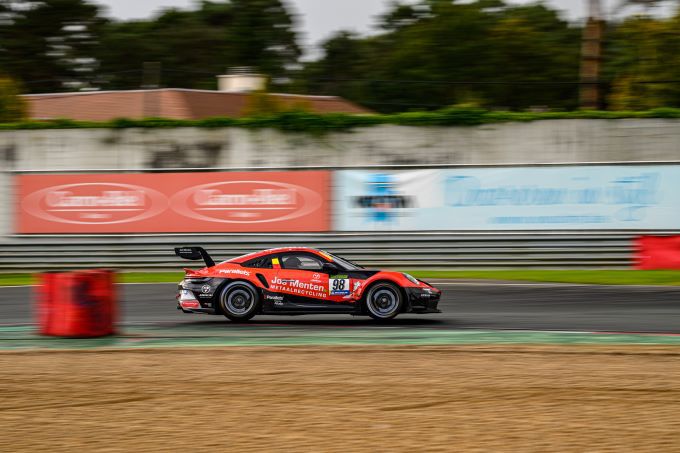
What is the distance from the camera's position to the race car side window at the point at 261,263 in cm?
1319

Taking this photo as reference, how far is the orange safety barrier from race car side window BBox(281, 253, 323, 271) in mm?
11454

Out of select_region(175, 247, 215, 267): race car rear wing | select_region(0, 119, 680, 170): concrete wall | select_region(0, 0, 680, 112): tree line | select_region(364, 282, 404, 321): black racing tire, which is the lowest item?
select_region(364, 282, 404, 321): black racing tire

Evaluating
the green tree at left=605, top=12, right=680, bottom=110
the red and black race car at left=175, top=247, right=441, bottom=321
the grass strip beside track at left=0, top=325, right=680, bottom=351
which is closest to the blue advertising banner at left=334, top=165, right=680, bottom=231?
the red and black race car at left=175, top=247, right=441, bottom=321

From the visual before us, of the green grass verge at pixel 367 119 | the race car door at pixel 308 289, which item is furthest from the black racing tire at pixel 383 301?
the green grass verge at pixel 367 119

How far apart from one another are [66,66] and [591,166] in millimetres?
65193

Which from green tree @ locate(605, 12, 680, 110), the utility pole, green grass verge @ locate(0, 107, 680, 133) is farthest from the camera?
green tree @ locate(605, 12, 680, 110)

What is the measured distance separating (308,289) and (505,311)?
344cm

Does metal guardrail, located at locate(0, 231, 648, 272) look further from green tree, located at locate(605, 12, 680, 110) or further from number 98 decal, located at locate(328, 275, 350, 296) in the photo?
green tree, located at locate(605, 12, 680, 110)

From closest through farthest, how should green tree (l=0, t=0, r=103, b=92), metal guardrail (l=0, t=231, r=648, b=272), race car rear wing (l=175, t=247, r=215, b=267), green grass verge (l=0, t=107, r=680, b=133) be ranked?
race car rear wing (l=175, t=247, r=215, b=267), metal guardrail (l=0, t=231, r=648, b=272), green grass verge (l=0, t=107, r=680, b=133), green tree (l=0, t=0, r=103, b=92)

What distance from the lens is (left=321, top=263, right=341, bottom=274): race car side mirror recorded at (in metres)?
13.1

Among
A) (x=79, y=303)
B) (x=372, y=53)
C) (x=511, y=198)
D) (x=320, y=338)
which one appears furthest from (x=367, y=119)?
(x=372, y=53)

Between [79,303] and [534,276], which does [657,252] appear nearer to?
[534,276]

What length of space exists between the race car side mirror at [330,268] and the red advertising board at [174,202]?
1058 cm

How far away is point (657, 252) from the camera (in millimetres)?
21844
